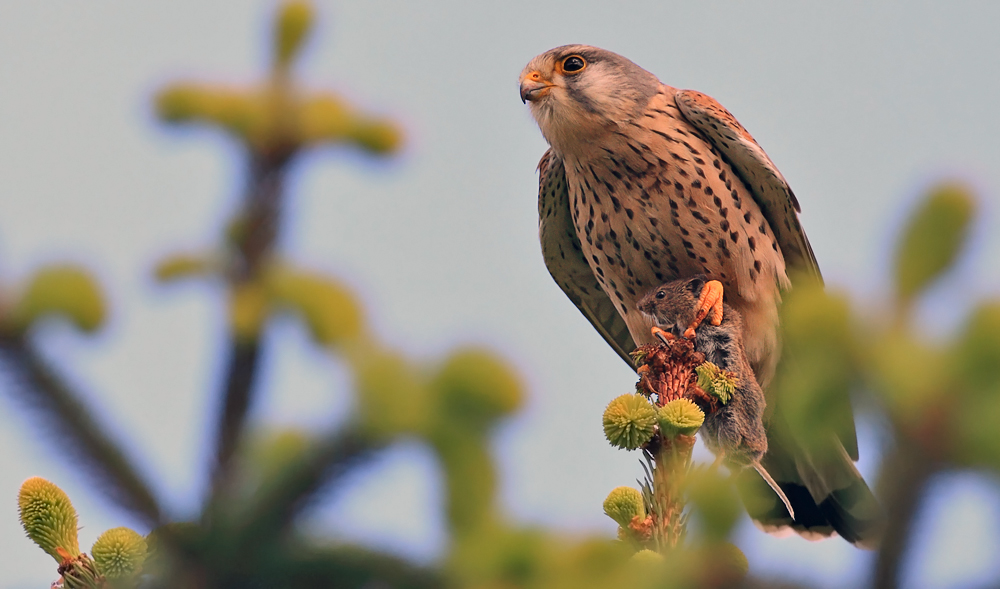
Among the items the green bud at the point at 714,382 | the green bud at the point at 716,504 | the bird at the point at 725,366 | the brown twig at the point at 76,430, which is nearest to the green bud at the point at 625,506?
the bird at the point at 725,366

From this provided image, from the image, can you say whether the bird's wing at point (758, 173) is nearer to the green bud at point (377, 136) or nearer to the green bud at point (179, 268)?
the green bud at point (377, 136)

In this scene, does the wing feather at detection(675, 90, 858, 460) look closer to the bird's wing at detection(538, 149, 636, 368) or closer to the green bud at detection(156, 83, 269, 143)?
the bird's wing at detection(538, 149, 636, 368)

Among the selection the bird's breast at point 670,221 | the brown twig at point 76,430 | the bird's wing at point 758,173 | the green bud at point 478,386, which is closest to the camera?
the green bud at point 478,386

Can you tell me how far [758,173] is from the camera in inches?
164

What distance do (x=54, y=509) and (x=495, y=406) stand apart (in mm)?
1140

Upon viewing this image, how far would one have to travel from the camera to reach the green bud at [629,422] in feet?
7.41

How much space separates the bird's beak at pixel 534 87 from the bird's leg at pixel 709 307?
134 centimetres

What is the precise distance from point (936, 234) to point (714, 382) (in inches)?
83.5

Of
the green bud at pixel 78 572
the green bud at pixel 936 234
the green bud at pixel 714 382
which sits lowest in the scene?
the green bud at pixel 78 572

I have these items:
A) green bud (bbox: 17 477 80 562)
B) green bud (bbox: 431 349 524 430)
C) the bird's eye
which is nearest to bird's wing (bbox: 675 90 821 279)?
the bird's eye

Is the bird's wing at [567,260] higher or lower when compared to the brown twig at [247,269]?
higher

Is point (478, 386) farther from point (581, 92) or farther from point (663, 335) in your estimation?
point (581, 92)

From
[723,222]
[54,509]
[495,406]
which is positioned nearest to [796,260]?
[723,222]

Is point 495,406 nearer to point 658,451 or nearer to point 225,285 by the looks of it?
point 225,285
